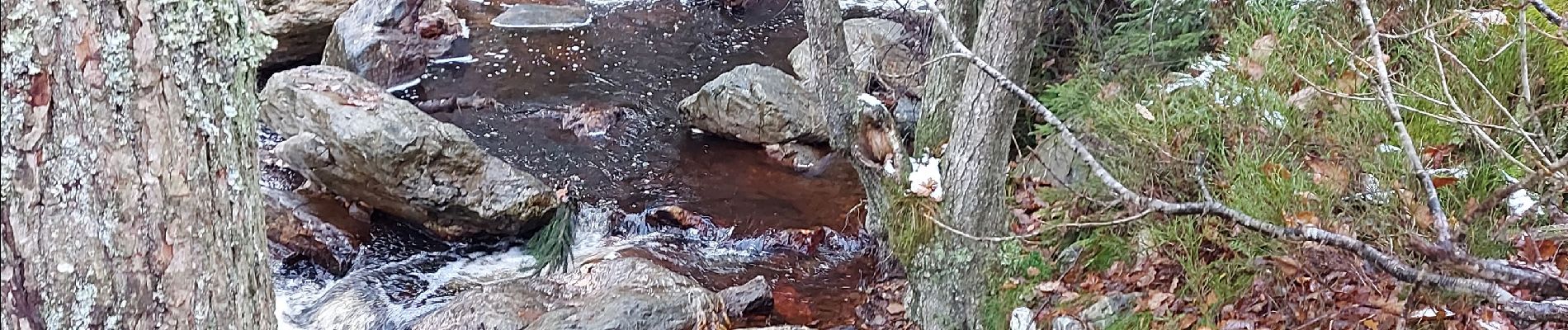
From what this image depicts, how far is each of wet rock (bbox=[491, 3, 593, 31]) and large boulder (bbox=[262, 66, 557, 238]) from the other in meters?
4.54

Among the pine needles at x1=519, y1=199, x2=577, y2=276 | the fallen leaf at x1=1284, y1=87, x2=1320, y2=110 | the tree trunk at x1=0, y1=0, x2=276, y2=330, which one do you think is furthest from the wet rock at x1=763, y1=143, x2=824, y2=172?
the tree trunk at x1=0, y1=0, x2=276, y2=330

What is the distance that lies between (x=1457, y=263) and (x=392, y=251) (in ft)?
18.3

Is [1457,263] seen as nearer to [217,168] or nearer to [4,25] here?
[217,168]

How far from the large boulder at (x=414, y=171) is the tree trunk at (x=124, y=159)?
4.62 meters

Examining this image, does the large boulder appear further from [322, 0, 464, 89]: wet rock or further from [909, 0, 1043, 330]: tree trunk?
[909, 0, 1043, 330]: tree trunk

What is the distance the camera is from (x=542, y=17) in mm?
11414

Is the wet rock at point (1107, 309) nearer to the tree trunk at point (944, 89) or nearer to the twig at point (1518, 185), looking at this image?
the tree trunk at point (944, 89)

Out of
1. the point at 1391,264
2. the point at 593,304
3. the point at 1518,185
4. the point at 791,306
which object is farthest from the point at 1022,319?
the point at 1518,185

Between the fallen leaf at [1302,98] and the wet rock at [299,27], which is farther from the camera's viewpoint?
the wet rock at [299,27]

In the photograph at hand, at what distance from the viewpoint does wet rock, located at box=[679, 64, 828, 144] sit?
25.7 ft

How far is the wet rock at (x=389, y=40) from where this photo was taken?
9398 mm

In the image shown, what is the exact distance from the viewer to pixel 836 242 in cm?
636

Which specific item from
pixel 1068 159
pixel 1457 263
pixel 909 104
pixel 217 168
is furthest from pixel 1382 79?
pixel 909 104

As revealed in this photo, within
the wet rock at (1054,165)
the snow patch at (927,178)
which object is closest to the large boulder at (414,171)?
the wet rock at (1054,165)
